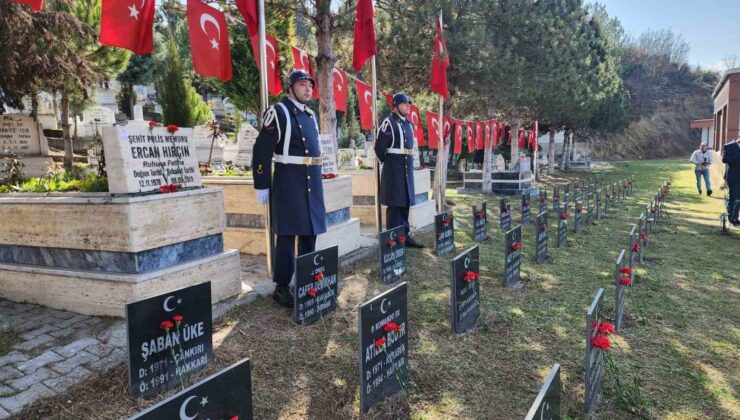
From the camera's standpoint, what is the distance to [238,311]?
4.16 m

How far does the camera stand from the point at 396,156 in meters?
6.38

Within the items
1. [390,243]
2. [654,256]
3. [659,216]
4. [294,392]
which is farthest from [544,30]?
[294,392]

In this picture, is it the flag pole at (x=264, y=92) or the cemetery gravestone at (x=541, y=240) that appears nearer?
the flag pole at (x=264, y=92)

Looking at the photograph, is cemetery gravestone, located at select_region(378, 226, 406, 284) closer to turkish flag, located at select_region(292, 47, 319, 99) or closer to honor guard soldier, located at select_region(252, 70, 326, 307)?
honor guard soldier, located at select_region(252, 70, 326, 307)

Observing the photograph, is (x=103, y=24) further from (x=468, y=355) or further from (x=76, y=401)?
(x=468, y=355)

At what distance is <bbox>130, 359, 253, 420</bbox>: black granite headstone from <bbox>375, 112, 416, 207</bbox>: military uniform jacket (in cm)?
461

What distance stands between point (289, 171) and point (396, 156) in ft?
8.07

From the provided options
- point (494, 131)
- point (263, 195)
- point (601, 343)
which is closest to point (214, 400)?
point (601, 343)

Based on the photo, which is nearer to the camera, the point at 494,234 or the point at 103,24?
the point at 103,24

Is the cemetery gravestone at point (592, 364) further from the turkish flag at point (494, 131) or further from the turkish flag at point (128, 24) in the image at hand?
the turkish flag at point (494, 131)

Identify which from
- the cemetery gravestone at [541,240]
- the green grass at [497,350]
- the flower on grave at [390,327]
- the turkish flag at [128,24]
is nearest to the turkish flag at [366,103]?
the green grass at [497,350]

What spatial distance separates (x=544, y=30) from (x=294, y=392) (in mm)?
11337

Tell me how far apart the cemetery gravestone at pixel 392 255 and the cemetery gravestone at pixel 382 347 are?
1.96 metres

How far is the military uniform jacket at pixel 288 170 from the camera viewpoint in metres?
4.09
